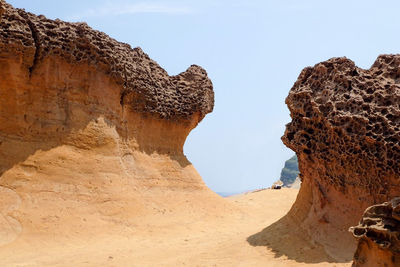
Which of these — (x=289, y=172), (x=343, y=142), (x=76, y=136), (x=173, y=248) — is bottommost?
(x=173, y=248)

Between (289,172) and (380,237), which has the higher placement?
(289,172)

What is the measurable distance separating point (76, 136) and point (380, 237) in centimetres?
714

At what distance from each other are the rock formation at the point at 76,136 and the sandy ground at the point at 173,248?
0.30 metres

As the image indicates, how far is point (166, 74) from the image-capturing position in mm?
11820

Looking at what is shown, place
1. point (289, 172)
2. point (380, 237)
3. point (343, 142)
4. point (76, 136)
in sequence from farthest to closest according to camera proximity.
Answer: point (289, 172)
point (76, 136)
point (343, 142)
point (380, 237)

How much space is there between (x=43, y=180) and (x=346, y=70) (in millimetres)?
6530

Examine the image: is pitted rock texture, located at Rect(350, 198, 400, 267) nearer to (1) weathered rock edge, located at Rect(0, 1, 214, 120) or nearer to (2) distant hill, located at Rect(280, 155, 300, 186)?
(1) weathered rock edge, located at Rect(0, 1, 214, 120)

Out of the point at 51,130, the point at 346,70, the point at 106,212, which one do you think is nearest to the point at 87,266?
Result: the point at 106,212

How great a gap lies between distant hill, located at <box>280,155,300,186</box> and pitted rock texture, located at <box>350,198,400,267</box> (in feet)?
152

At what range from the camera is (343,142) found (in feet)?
20.3

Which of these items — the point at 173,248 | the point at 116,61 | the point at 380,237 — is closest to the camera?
the point at 380,237

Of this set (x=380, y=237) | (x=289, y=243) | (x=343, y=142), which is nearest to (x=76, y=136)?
(x=289, y=243)

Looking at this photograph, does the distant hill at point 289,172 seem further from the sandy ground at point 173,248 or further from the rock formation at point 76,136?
the sandy ground at point 173,248

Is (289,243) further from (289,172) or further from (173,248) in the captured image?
(289,172)
